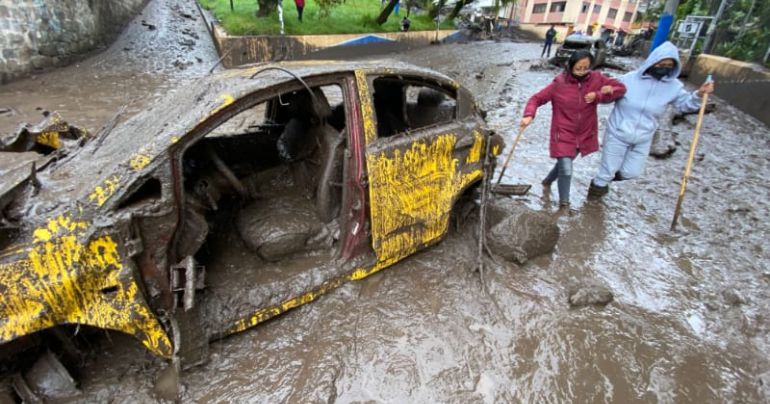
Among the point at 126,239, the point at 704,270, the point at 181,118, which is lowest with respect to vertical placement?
the point at 704,270

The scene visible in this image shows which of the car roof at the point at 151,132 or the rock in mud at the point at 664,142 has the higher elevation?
the car roof at the point at 151,132

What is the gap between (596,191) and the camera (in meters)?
4.58

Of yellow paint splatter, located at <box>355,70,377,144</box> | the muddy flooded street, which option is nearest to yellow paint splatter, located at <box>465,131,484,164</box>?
the muddy flooded street

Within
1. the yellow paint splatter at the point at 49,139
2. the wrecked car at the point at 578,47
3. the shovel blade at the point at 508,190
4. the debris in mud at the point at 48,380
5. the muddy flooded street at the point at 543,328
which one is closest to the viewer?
the debris in mud at the point at 48,380

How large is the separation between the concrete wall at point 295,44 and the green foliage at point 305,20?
0.38 m

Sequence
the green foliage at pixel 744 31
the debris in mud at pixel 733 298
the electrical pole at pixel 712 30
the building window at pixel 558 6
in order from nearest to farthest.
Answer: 1. the debris in mud at pixel 733 298
2. the green foliage at pixel 744 31
3. the electrical pole at pixel 712 30
4. the building window at pixel 558 6

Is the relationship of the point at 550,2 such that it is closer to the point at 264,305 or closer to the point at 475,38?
the point at 475,38

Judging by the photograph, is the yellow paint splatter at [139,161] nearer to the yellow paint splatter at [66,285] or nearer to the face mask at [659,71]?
the yellow paint splatter at [66,285]

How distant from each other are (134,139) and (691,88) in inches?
508

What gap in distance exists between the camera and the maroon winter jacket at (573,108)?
385cm

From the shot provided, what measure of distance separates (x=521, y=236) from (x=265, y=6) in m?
13.6

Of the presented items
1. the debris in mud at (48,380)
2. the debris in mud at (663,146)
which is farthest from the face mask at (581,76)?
the debris in mud at (48,380)

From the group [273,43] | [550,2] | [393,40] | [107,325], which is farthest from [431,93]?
[550,2]

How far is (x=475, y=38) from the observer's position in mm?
27312
